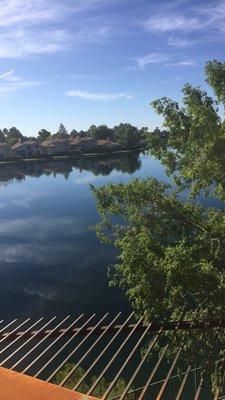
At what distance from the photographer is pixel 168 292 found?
33.5ft

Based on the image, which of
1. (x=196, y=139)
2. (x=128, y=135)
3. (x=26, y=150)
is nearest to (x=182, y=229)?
(x=196, y=139)

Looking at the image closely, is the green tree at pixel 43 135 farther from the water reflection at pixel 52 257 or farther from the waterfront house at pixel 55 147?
the water reflection at pixel 52 257

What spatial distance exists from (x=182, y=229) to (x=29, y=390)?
7057mm

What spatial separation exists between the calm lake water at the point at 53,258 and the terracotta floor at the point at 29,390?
1970 centimetres

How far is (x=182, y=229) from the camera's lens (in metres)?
11.8

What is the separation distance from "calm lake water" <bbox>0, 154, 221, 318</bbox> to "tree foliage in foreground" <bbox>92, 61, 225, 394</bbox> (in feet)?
44.8

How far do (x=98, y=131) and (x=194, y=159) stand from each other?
154122mm

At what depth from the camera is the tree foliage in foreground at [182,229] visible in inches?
364

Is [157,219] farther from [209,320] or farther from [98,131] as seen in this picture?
[98,131]

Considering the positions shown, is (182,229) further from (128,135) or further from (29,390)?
(128,135)

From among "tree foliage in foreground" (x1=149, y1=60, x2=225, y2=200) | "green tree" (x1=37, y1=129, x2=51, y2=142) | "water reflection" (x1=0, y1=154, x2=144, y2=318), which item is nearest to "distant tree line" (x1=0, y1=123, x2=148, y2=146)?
"green tree" (x1=37, y1=129, x2=51, y2=142)

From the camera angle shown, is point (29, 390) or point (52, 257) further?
point (52, 257)

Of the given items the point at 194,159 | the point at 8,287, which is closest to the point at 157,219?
the point at 194,159

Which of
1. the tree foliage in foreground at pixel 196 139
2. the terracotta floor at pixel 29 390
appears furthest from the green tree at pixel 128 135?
the terracotta floor at pixel 29 390
